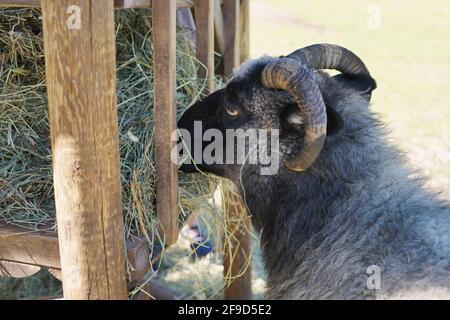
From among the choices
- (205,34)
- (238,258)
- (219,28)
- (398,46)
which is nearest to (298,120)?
(205,34)

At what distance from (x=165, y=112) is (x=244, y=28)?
2.24 metres

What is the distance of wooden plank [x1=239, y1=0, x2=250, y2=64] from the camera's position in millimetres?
5387

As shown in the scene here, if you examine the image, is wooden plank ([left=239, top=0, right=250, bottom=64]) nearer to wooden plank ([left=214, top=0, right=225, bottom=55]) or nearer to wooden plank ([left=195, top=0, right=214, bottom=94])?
wooden plank ([left=214, top=0, right=225, bottom=55])

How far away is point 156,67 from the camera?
344cm

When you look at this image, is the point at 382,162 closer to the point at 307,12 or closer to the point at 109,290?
the point at 109,290

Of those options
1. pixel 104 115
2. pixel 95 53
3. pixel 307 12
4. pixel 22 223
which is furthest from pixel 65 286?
pixel 307 12

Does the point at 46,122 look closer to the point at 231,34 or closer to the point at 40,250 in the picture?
the point at 40,250

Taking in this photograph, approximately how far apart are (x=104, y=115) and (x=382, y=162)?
6.10ft

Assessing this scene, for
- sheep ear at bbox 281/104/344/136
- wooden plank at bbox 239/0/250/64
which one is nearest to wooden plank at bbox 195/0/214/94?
sheep ear at bbox 281/104/344/136

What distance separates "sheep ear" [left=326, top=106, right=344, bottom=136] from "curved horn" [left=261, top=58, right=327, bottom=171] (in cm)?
14

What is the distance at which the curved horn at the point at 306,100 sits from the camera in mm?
3350

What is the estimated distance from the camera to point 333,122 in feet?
11.5

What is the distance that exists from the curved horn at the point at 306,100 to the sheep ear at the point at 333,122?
0.14m

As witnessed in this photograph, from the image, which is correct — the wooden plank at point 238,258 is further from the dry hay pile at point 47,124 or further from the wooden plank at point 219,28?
the wooden plank at point 219,28
